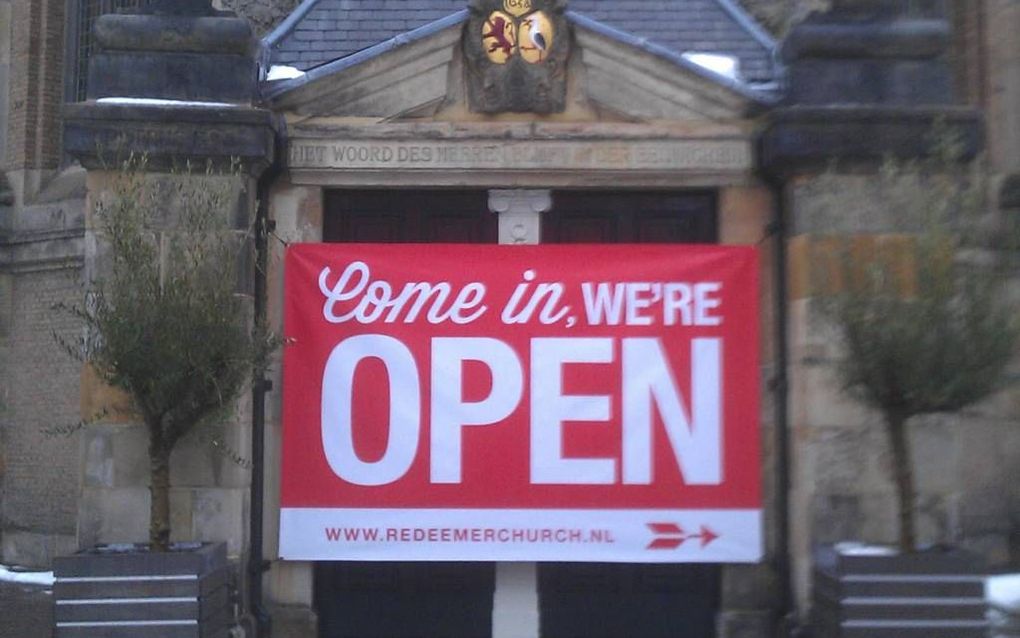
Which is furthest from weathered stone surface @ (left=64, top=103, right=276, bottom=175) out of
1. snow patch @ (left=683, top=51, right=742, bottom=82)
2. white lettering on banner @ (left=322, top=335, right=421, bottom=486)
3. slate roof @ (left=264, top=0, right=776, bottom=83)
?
snow patch @ (left=683, top=51, right=742, bottom=82)

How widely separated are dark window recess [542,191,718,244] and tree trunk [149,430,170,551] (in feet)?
10.1

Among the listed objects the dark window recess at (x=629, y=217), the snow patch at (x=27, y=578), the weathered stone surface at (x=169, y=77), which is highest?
the weathered stone surface at (x=169, y=77)

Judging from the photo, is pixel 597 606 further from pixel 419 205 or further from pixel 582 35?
pixel 582 35

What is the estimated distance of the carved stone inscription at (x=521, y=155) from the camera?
829 centimetres

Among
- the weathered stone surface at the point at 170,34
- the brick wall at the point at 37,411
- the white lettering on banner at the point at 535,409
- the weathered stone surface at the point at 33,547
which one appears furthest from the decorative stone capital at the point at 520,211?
the weathered stone surface at the point at 33,547

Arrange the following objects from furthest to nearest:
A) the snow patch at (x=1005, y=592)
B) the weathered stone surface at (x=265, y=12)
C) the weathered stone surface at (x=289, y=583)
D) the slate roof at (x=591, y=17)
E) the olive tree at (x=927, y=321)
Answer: the weathered stone surface at (x=265, y=12) < the slate roof at (x=591, y=17) < the weathered stone surface at (x=289, y=583) < the snow patch at (x=1005, y=592) < the olive tree at (x=927, y=321)

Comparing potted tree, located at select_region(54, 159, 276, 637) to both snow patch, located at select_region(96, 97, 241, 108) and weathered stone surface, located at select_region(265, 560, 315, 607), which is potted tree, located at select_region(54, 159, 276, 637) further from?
weathered stone surface, located at select_region(265, 560, 315, 607)

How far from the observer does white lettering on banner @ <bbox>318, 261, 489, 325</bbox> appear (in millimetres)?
8164

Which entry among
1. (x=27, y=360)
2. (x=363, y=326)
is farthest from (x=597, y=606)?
(x=27, y=360)

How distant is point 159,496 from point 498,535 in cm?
222

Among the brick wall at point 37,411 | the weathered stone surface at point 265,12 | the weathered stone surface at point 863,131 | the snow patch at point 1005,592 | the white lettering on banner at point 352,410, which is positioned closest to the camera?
the weathered stone surface at point 863,131

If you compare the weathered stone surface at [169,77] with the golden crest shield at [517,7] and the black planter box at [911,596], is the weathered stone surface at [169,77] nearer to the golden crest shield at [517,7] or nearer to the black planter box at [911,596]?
the golden crest shield at [517,7]

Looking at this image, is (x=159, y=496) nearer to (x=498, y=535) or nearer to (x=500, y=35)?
(x=498, y=535)

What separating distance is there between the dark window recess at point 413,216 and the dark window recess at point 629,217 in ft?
1.73
